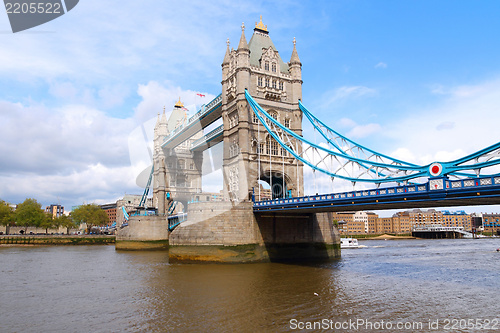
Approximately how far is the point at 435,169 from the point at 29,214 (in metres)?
81.2

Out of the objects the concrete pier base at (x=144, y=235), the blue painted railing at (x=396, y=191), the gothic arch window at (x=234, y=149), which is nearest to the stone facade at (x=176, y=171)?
the concrete pier base at (x=144, y=235)

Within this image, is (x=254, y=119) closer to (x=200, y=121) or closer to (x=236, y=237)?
(x=236, y=237)

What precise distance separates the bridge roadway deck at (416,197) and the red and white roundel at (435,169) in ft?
1.02

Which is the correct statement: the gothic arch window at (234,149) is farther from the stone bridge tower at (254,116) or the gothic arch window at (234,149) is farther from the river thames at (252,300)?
the river thames at (252,300)

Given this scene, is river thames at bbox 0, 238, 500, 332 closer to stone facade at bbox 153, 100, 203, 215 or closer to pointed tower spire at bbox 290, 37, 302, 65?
pointed tower spire at bbox 290, 37, 302, 65

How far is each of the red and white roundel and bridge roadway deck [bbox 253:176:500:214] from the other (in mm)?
311

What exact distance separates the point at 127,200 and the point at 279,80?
55.4 meters

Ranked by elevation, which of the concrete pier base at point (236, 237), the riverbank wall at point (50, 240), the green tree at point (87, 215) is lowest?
the riverbank wall at point (50, 240)

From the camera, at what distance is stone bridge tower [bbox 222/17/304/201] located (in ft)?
122

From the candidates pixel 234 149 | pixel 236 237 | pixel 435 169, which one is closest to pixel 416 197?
pixel 435 169

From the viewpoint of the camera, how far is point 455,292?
61.2ft

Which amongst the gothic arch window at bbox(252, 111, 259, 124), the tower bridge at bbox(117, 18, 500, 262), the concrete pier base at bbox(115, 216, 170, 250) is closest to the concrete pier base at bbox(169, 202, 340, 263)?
the tower bridge at bbox(117, 18, 500, 262)

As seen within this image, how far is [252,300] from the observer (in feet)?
55.9

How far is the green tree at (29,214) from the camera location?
77938 millimetres
